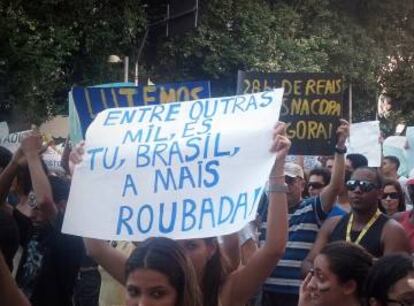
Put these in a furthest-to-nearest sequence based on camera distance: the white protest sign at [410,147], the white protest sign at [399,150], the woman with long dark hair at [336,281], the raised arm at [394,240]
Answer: the white protest sign at [399,150]
the white protest sign at [410,147]
the raised arm at [394,240]
the woman with long dark hair at [336,281]

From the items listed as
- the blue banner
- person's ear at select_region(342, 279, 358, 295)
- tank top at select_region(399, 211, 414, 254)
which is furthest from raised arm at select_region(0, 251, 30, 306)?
tank top at select_region(399, 211, 414, 254)

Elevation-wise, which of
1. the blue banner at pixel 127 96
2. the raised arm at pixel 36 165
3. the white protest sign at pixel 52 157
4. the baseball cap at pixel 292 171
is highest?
the blue banner at pixel 127 96

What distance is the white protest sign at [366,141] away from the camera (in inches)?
371

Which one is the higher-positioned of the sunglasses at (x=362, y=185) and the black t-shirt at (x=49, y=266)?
the sunglasses at (x=362, y=185)

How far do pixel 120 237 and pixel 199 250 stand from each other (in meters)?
0.34

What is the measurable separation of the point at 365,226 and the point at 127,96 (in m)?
1.57

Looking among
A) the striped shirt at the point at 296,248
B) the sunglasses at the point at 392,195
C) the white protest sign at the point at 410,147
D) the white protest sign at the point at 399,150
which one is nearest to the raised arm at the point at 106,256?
the striped shirt at the point at 296,248

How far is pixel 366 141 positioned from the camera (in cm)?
983

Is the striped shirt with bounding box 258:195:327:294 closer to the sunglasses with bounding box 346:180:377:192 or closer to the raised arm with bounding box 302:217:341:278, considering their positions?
the raised arm with bounding box 302:217:341:278

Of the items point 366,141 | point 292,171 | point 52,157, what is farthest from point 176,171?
point 366,141

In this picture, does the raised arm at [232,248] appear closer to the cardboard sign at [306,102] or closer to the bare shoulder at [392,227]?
the bare shoulder at [392,227]

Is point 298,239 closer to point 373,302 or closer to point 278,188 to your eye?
point 278,188

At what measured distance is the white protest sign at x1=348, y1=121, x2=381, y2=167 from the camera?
941 centimetres

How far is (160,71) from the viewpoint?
71.5 ft
